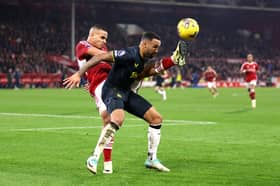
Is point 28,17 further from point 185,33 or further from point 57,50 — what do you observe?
point 185,33

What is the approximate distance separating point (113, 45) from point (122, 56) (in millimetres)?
61970

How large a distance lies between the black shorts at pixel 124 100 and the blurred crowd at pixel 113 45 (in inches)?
1875

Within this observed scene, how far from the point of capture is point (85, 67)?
10.1 m

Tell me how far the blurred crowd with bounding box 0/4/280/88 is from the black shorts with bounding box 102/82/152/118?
47618 mm

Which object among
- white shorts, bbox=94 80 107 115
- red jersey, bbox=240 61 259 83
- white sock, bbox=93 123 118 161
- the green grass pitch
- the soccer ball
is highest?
the soccer ball

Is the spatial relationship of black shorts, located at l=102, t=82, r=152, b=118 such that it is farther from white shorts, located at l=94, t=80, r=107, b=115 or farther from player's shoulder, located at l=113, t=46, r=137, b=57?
player's shoulder, located at l=113, t=46, r=137, b=57

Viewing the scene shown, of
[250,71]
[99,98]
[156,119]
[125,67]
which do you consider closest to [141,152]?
[156,119]

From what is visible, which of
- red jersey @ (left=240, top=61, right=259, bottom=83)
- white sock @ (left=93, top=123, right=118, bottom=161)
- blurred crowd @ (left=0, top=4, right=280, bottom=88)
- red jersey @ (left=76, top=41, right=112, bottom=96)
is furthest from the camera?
blurred crowd @ (left=0, top=4, right=280, bottom=88)

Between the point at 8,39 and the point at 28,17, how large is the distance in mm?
5577

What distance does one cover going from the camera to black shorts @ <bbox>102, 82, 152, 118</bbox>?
1066 centimetres

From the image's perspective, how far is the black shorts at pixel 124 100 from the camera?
1066 centimetres

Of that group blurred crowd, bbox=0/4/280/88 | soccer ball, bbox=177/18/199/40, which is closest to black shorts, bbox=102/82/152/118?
soccer ball, bbox=177/18/199/40

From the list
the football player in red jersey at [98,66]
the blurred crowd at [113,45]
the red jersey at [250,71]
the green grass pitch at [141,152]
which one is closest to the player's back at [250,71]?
the red jersey at [250,71]

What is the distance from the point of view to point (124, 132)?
691 inches
